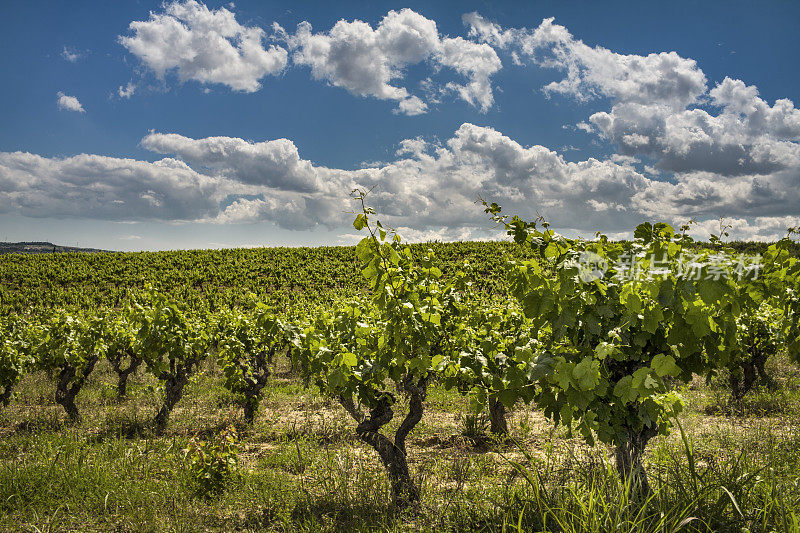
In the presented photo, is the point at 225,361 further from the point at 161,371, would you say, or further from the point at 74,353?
the point at 74,353

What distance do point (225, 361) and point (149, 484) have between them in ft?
11.3

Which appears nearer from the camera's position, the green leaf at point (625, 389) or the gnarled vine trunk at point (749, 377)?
the green leaf at point (625, 389)

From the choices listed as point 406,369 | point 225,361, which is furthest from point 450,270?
point 406,369

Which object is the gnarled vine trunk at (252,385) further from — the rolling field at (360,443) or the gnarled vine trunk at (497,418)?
the gnarled vine trunk at (497,418)

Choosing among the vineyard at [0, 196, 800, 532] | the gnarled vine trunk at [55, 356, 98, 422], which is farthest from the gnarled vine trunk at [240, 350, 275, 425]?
the gnarled vine trunk at [55, 356, 98, 422]

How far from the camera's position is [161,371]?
8562mm

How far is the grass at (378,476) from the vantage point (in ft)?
11.2

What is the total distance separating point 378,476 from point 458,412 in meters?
4.15

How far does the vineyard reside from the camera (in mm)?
3479

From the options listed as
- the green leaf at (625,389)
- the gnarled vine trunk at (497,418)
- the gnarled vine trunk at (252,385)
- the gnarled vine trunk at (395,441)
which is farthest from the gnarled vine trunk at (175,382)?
the green leaf at (625,389)

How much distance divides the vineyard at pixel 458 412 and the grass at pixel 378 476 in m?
0.03

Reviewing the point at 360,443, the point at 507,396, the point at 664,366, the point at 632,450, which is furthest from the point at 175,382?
the point at 664,366

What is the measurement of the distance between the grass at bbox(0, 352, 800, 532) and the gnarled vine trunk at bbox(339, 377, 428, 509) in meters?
0.18

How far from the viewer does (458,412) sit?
888 cm
